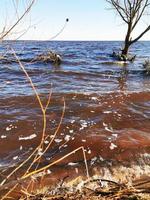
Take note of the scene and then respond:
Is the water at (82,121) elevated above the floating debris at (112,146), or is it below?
below

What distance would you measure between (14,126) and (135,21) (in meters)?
14.6

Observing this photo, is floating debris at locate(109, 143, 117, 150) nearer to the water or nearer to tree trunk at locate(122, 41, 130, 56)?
the water

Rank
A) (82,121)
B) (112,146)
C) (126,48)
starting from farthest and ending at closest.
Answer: (126,48) < (82,121) < (112,146)

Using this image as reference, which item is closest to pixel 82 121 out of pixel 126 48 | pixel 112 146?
pixel 112 146

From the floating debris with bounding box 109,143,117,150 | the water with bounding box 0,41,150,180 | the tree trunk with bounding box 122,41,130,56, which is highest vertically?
the floating debris with bounding box 109,143,117,150

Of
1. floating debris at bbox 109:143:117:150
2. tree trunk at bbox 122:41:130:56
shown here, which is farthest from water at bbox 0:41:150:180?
tree trunk at bbox 122:41:130:56

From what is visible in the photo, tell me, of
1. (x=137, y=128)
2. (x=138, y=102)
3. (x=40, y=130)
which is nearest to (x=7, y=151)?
(x=40, y=130)

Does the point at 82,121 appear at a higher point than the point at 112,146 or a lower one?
lower

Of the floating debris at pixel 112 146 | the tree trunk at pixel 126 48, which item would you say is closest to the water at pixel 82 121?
the floating debris at pixel 112 146

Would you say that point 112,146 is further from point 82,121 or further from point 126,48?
point 126,48

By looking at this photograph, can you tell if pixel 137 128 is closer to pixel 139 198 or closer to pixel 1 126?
pixel 1 126

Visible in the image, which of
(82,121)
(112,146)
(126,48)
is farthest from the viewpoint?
(126,48)

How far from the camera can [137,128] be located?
6.07m

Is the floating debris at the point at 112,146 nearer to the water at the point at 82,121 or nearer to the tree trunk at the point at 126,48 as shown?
the water at the point at 82,121
